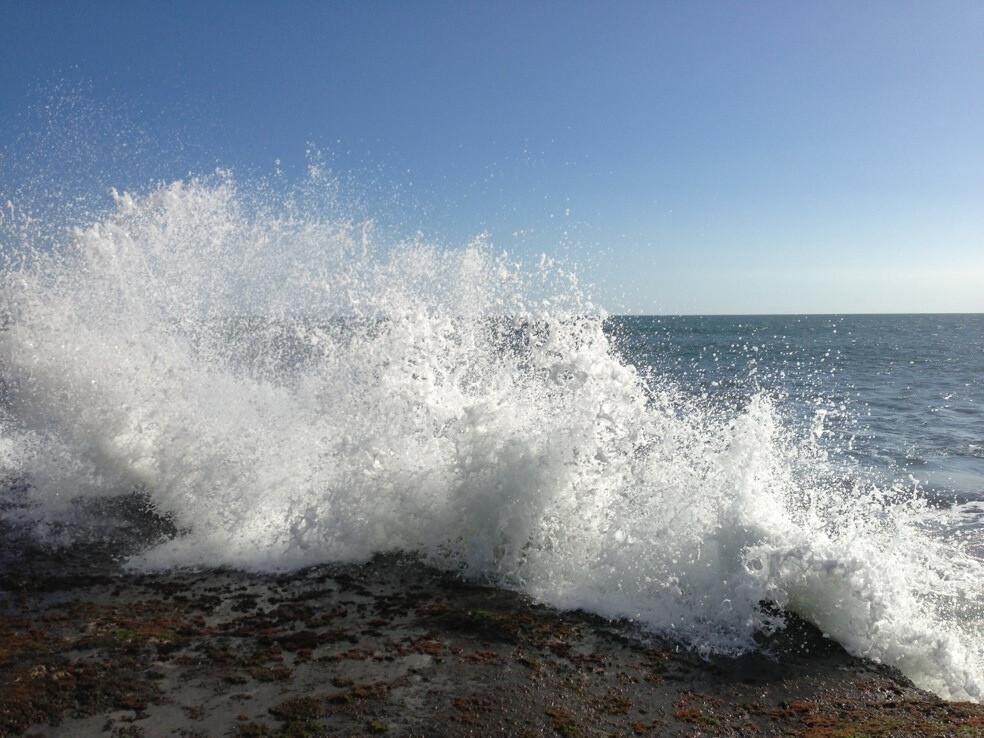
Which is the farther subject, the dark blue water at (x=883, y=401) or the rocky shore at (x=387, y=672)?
the dark blue water at (x=883, y=401)

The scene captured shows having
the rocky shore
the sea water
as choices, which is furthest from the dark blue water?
the rocky shore

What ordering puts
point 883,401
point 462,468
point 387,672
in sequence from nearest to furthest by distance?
A: point 387,672
point 462,468
point 883,401

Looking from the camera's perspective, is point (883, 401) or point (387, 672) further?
point (883, 401)

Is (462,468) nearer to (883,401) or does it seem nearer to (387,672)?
(387,672)

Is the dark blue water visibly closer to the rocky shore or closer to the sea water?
the sea water

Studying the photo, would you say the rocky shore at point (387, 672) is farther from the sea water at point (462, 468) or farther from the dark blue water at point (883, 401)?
the dark blue water at point (883, 401)

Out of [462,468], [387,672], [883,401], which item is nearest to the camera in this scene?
[387,672]

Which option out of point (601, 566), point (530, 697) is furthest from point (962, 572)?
point (530, 697)

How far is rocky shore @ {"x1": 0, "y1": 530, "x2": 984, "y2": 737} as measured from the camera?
14.6 feet

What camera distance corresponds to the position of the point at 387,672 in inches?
201

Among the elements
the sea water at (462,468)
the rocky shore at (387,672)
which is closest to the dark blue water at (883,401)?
the sea water at (462,468)

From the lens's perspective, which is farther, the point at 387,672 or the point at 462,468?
the point at 462,468

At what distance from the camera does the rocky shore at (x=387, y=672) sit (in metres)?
4.46

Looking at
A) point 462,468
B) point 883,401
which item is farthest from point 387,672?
point 883,401
